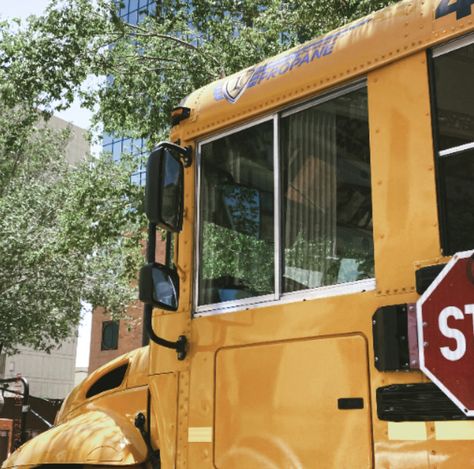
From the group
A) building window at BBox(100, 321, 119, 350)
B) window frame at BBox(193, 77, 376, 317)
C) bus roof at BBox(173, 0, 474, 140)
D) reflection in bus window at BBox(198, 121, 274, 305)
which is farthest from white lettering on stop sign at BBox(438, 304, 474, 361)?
building window at BBox(100, 321, 119, 350)

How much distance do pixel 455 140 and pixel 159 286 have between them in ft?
5.45

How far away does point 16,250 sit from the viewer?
800 inches

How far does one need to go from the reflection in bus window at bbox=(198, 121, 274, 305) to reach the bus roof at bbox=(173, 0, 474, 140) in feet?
0.46

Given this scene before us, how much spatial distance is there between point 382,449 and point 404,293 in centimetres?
61

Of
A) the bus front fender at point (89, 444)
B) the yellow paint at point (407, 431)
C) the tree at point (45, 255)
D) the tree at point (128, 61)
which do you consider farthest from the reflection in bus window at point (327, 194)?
the tree at point (45, 255)

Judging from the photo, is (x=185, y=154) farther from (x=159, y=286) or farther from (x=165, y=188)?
(x=159, y=286)

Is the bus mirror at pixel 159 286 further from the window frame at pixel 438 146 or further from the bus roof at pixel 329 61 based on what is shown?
the window frame at pixel 438 146

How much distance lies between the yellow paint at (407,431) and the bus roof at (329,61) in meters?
1.53

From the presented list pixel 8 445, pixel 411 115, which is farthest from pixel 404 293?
pixel 8 445

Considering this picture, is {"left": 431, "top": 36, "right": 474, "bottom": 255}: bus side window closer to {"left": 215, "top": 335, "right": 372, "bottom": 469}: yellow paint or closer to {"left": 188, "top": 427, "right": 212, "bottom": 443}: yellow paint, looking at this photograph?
{"left": 215, "top": 335, "right": 372, "bottom": 469}: yellow paint

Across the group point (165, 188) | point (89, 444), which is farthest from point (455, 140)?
point (89, 444)

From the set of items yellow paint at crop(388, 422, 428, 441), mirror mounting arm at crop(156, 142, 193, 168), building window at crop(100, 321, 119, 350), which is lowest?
yellow paint at crop(388, 422, 428, 441)

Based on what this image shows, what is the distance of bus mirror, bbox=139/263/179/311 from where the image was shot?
348cm

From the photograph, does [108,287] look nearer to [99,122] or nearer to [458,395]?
[99,122]
